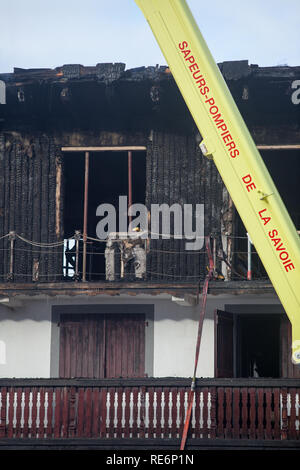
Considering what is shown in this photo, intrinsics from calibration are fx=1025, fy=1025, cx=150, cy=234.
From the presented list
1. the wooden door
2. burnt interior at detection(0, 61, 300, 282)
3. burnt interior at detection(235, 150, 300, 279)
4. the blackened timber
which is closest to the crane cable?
burnt interior at detection(0, 61, 300, 282)

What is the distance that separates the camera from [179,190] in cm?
2692

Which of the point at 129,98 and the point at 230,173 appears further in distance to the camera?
the point at 129,98

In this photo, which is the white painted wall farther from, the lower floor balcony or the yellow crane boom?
the yellow crane boom

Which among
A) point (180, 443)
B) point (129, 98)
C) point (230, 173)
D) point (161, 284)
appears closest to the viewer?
point (230, 173)

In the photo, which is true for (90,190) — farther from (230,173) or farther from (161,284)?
(230,173)

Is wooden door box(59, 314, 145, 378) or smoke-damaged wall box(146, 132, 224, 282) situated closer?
wooden door box(59, 314, 145, 378)

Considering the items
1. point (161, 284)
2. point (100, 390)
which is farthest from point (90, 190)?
point (100, 390)

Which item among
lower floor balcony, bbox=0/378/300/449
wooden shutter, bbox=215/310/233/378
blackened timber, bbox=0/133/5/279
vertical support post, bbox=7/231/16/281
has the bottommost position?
lower floor balcony, bbox=0/378/300/449

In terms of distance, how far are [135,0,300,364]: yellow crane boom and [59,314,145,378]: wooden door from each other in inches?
263

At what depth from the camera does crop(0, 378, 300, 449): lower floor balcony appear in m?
22.6

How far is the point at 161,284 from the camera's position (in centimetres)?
2508

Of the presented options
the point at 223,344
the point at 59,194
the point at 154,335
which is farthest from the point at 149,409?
the point at 59,194
